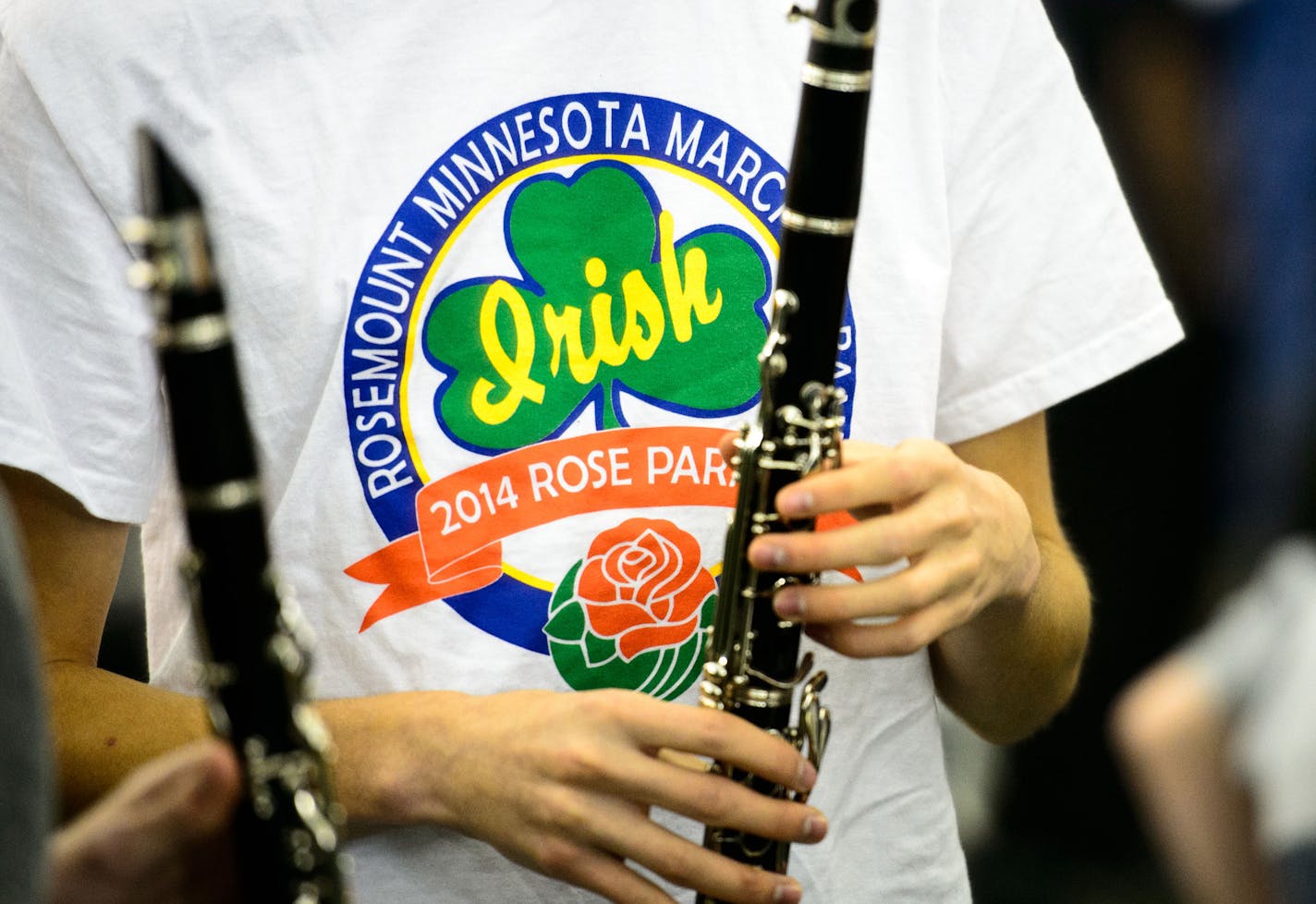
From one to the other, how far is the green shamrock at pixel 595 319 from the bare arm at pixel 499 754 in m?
0.26

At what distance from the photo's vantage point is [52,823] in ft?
2.32

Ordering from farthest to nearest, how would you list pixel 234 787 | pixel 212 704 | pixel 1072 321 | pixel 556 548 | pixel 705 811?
pixel 1072 321 < pixel 556 548 < pixel 705 811 < pixel 212 704 < pixel 234 787

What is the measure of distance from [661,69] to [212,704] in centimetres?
71

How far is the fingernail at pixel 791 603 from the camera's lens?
1.07m

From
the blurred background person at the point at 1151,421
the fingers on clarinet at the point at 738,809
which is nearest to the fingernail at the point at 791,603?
the fingers on clarinet at the point at 738,809

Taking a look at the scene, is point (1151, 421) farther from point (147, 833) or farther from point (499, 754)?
point (147, 833)

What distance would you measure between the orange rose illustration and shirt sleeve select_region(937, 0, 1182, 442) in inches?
12.2

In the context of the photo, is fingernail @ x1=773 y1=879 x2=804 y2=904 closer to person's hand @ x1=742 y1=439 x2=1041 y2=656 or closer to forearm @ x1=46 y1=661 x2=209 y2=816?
person's hand @ x1=742 y1=439 x2=1041 y2=656

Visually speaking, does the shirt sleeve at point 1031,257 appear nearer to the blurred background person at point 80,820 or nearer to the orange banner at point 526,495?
the orange banner at point 526,495

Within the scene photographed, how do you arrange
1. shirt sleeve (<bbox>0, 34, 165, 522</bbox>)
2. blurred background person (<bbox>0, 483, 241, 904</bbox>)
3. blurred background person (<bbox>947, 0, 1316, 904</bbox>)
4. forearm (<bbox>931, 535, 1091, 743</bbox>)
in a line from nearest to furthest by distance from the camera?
blurred background person (<bbox>0, 483, 241, 904</bbox>), shirt sleeve (<bbox>0, 34, 165, 522</bbox>), forearm (<bbox>931, 535, 1091, 743</bbox>), blurred background person (<bbox>947, 0, 1316, 904</bbox>)

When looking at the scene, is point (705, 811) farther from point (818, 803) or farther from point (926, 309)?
point (926, 309)

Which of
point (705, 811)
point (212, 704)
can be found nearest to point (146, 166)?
point (212, 704)

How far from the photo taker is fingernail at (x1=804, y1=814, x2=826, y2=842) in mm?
1092

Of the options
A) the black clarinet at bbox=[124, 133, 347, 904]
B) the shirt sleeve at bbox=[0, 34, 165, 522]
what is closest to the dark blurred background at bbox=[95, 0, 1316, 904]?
the shirt sleeve at bbox=[0, 34, 165, 522]
